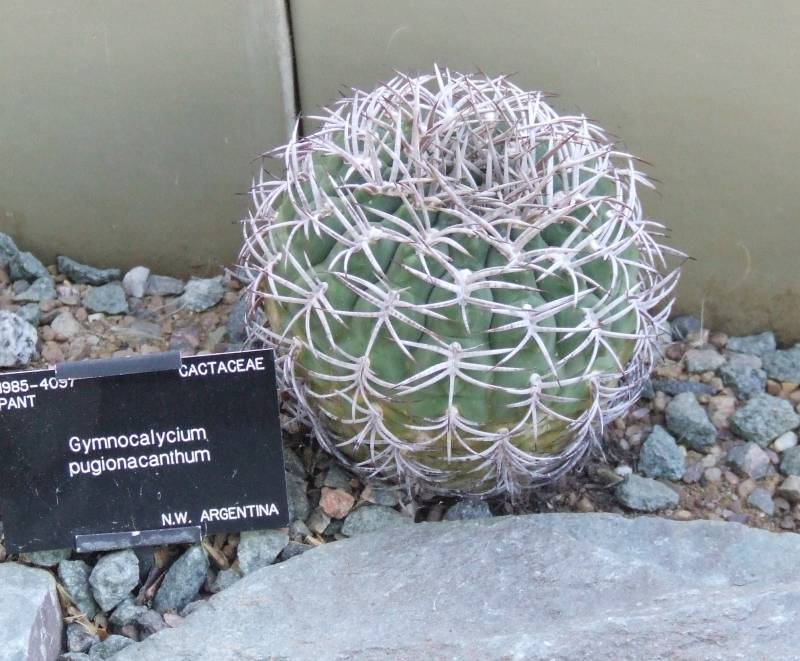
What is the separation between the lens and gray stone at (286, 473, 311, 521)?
164cm

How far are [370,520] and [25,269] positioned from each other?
3.06ft

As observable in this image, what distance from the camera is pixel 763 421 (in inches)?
73.5

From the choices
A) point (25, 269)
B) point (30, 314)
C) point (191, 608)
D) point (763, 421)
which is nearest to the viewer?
point (191, 608)

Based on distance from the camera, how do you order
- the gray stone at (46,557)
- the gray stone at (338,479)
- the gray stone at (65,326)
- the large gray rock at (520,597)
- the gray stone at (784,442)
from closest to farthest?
1. the large gray rock at (520,597)
2. the gray stone at (46,557)
3. the gray stone at (338,479)
4. the gray stone at (784,442)
5. the gray stone at (65,326)

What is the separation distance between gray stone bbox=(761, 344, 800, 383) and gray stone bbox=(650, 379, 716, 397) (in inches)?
5.3

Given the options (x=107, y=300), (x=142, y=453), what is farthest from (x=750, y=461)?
(x=107, y=300)

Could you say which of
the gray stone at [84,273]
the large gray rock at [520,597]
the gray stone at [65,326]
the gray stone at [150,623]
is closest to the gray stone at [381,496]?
the large gray rock at [520,597]

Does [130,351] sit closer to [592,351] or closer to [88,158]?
[88,158]

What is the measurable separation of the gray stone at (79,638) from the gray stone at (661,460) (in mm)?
924

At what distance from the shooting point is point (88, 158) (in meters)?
2.05

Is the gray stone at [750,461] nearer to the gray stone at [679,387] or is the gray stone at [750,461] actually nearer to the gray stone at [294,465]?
the gray stone at [679,387]

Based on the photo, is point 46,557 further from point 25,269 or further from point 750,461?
point 750,461

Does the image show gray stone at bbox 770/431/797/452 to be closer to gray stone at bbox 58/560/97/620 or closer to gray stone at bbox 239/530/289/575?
gray stone at bbox 239/530/289/575

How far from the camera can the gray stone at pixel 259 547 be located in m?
1.56
